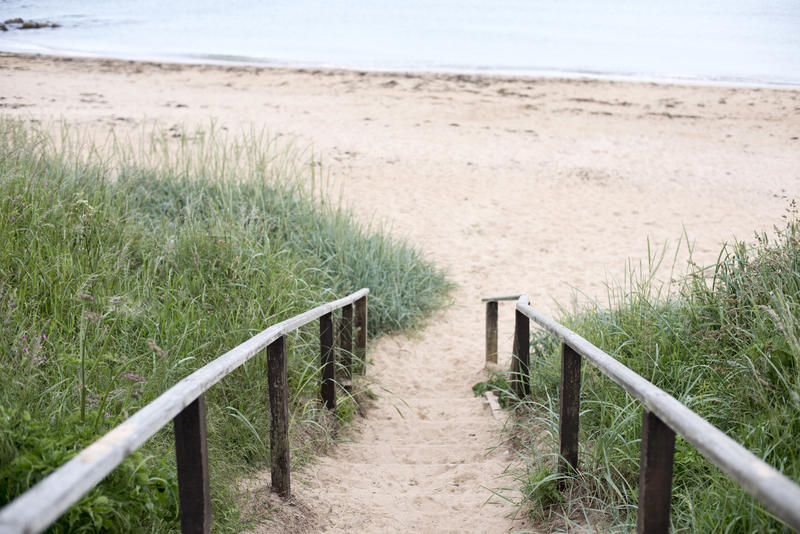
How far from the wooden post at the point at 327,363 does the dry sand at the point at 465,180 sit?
0.35 m

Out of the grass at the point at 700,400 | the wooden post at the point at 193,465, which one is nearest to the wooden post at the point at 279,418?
the wooden post at the point at 193,465

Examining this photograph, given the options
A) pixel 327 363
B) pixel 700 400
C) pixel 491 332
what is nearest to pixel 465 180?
pixel 491 332

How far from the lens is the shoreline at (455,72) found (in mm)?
24531

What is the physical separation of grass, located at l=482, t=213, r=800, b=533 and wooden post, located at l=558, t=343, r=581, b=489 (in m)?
0.10

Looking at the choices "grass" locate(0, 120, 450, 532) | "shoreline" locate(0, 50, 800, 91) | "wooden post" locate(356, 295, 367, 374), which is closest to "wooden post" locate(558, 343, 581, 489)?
"grass" locate(0, 120, 450, 532)

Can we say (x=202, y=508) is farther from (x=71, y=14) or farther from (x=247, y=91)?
(x=71, y=14)

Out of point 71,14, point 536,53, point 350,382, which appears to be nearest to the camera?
point 350,382

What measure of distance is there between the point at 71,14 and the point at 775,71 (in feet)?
144

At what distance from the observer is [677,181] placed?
1363 centimetres

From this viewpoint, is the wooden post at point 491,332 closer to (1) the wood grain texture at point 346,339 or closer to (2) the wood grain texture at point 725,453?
(1) the wood grain texture at point 346,339

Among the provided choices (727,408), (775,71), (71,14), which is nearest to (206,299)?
(727,408)

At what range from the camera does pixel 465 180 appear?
13688 millimetres

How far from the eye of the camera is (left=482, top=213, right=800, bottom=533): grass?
7.81 ft

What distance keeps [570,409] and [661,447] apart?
102cm
